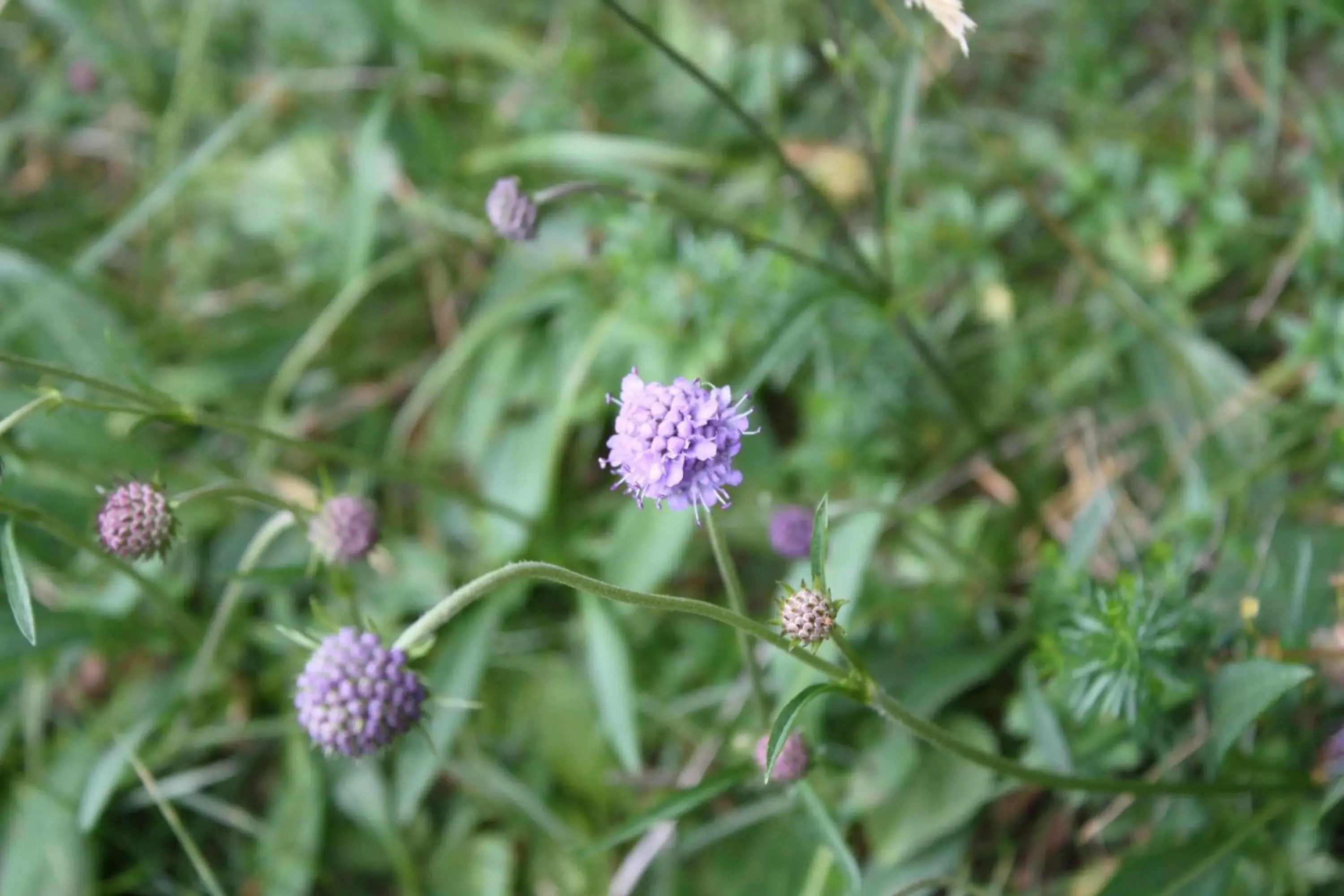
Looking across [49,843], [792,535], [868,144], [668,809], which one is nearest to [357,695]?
[668,809]

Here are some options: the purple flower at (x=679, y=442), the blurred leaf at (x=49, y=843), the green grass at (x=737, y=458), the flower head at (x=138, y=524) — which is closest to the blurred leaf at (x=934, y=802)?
the green grass at (x=737, y=458)

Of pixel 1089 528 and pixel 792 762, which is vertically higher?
pixel 1089 528

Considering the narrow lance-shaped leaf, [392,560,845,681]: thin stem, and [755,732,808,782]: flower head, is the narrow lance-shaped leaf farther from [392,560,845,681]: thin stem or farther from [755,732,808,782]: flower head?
[755,732,808,782]: flower head

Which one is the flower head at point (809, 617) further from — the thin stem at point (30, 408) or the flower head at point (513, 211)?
the thin stem at point (30, 408)

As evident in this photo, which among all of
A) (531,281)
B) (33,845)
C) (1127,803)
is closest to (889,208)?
(531,281)

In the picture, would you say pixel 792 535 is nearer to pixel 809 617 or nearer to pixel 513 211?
pixel 809 617
